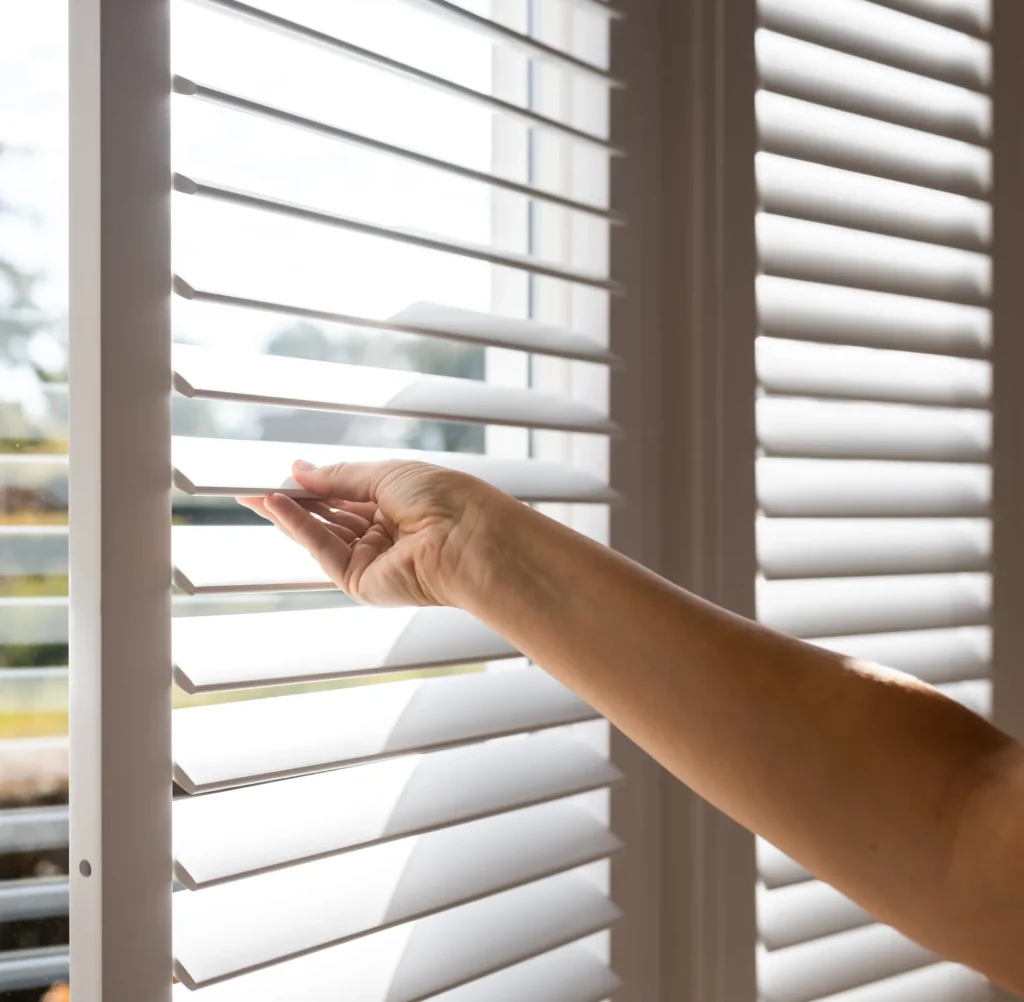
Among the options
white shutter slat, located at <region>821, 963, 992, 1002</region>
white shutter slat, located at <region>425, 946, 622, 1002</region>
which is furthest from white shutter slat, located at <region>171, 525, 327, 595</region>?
white shutter slat, located at <region>821, 963, 992, 1002</region>

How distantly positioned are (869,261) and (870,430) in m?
0.17

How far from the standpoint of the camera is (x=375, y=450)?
31.9 inches

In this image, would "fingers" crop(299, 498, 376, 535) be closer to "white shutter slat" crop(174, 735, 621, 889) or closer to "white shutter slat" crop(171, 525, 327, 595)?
"white shutter slat" crop(171, 525, 327, 595)

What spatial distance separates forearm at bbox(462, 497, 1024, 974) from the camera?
0.57 metres

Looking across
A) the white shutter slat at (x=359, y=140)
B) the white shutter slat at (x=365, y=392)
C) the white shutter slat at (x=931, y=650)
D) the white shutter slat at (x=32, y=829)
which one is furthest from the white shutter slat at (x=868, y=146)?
the white shutter slat at (x=32, y=829)

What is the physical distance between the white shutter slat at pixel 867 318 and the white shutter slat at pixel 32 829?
0.72 m

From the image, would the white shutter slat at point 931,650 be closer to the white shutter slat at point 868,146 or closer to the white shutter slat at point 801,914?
the white shutter slat at point 801,914

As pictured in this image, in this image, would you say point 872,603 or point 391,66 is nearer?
point 391,66

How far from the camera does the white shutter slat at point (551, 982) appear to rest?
0.87m

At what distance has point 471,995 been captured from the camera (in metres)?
0.86

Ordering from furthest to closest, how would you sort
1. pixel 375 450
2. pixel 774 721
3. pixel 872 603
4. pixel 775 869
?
pixel 872 603
pixel 775 869
pixel 375 450
pixel 774 721

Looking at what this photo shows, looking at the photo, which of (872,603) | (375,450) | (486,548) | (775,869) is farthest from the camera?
(872,603)

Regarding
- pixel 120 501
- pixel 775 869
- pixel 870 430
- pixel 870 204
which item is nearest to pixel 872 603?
pixel 870 430

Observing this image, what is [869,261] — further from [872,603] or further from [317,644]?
[317,644]
